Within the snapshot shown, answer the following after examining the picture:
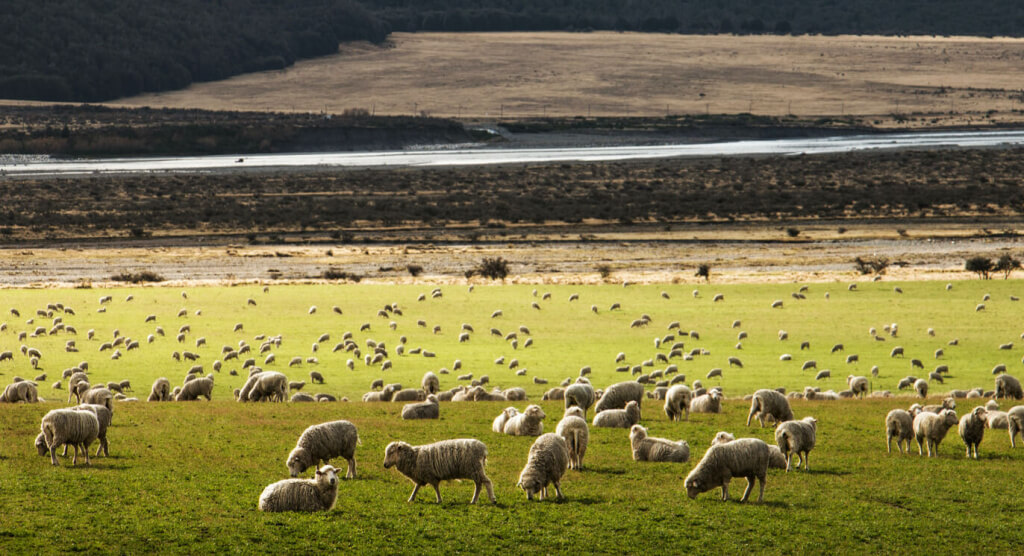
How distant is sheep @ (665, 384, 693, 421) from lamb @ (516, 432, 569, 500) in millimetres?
5679

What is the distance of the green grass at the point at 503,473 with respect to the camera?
42.3 feet

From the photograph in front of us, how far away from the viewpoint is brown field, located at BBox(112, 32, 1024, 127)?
160625 mm

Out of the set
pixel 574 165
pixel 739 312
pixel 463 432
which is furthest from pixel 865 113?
pixel 463 432

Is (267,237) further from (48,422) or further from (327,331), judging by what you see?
(48,422)

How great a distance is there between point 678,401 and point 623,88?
159624 mm

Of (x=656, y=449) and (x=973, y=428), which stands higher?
(x=973, y=428)

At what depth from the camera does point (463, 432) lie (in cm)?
1814

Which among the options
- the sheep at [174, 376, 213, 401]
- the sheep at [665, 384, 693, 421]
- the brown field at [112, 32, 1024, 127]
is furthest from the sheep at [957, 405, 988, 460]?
the brown field at [112, 32, 1024, 127]

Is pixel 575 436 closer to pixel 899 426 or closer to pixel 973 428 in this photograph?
pixel 899 426

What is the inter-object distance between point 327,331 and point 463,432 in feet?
45.2

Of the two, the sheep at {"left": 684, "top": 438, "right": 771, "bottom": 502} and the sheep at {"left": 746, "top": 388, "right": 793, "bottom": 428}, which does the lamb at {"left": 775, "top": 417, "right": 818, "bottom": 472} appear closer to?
the sheep at {"left": 684, "top": 438, "right": 771, "bottom": 502}

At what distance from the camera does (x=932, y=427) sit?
16.7 meters

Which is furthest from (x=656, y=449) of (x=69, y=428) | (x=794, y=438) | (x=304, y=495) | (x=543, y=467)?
(x=69, y=428)

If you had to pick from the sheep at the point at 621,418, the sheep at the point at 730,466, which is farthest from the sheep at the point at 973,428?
the sheep at the point at 621,418
